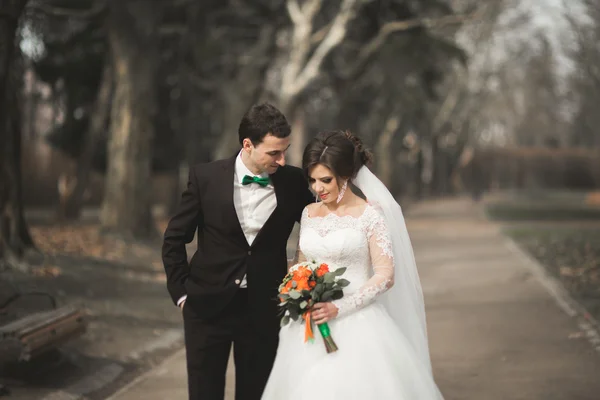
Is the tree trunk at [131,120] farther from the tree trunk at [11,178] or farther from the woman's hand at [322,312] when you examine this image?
the woman's hand at [322,312]

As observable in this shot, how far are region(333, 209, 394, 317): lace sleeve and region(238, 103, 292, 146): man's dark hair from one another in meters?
0.74

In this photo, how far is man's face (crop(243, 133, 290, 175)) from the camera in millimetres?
5141

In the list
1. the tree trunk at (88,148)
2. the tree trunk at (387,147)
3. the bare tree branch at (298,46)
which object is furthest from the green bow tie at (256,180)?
the tree trunk at (387,147)

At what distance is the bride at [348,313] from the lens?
5.12 metres

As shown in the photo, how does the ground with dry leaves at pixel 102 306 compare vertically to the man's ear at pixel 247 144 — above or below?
below

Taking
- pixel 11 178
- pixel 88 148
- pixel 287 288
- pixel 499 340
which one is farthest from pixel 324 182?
pixel 88 148

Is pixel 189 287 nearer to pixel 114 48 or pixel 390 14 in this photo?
pixel 114 48

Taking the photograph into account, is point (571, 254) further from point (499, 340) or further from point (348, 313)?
point (348, 313)

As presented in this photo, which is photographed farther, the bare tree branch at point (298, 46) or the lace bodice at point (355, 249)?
the bare tree branch at point (298, 46)

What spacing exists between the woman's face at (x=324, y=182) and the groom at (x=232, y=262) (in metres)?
0.20

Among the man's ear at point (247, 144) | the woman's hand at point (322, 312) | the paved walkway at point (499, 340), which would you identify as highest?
the man's ear at point (247, 144)

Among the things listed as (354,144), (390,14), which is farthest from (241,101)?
(354,144)

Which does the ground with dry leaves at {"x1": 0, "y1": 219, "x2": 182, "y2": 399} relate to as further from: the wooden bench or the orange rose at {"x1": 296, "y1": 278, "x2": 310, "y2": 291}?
the orange rose at {"x1": 296, "y1": 278, "x2": 310, "y2": 291}

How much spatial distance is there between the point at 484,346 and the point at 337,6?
22.6m
